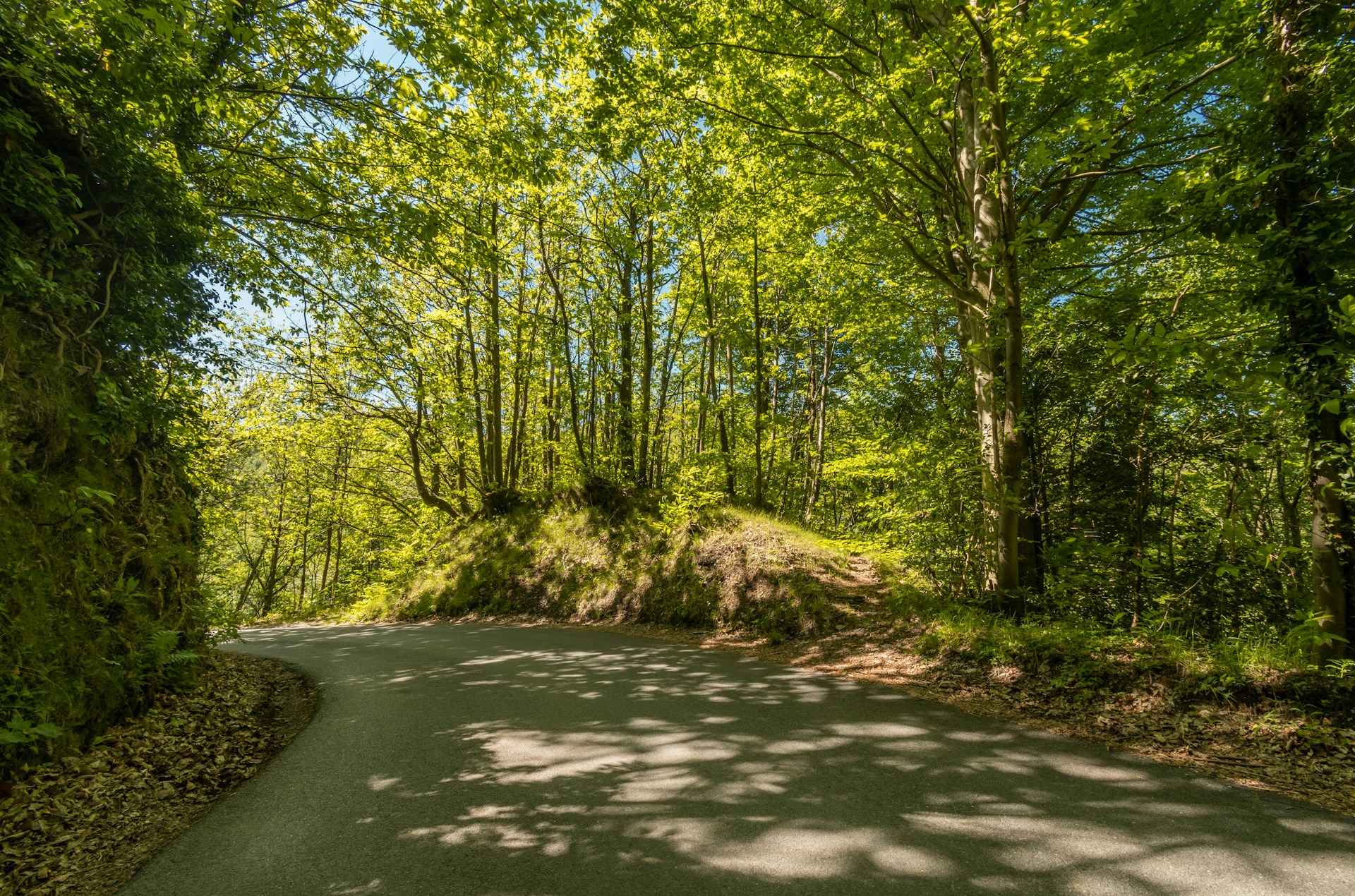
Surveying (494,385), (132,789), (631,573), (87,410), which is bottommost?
(132,789)

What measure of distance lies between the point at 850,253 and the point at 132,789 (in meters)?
10.4

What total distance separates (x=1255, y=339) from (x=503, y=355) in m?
15.6

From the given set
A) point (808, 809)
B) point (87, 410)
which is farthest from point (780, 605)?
point (87, 410)

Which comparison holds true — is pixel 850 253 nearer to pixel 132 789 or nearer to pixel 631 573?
pixel 631 573

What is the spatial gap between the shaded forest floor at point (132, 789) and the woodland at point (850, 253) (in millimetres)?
280

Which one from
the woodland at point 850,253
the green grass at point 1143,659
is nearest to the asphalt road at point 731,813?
the green grass at point 1143,659

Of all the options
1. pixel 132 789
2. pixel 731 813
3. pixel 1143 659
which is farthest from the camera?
pixel 1143 659

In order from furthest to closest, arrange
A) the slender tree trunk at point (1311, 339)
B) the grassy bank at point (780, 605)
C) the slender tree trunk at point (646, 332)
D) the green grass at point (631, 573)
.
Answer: the slender tree trunk at point (646, 332) → the green grass at point (631, 573) → the grassy bank at point (780, 605) → the slender tree trunk at point (1311, 339)

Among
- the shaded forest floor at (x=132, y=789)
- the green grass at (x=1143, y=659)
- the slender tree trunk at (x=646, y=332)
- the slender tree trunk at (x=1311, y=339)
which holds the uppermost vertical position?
the slender tree trunk at (x=646, y=332)

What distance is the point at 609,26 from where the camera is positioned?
6125 mm

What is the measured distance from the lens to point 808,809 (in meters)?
3.19

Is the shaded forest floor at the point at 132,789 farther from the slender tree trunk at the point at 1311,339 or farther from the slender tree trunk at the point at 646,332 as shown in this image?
the slender tree trunk at the point at 646,332

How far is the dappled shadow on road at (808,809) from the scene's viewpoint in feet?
8.60

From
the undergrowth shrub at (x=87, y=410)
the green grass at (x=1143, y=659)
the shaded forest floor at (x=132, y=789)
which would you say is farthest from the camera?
the green grass at (x=1143, y=659)
